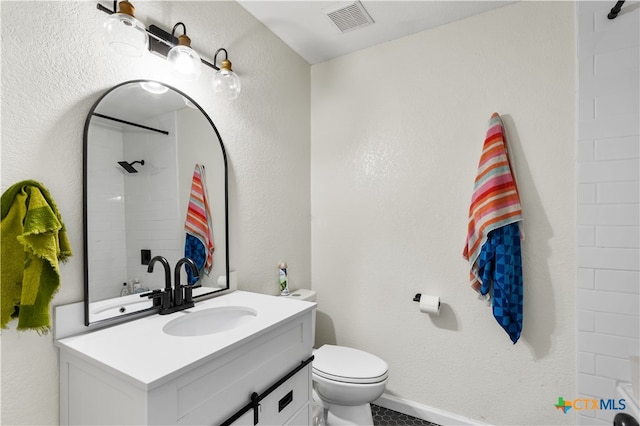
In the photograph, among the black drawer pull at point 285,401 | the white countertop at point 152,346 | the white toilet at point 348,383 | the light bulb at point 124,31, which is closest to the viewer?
the white countertop at point 152,346

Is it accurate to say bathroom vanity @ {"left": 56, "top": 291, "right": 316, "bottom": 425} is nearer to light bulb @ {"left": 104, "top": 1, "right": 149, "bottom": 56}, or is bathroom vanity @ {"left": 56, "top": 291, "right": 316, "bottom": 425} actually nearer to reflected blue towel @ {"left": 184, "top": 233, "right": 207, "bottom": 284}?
reflected blue towel @ {"left": 184, "top": 233, "right": 207, "bottom": 284}

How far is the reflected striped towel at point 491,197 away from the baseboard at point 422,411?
0.79m

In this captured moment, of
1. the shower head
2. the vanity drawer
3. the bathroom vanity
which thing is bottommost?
the vanity drawer

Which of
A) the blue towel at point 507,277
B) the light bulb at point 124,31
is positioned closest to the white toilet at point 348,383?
the blue towel at point 507,277

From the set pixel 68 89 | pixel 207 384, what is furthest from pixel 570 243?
pixel 68 89

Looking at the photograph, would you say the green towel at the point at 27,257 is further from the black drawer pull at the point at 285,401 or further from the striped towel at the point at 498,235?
the striped towel at the point at 498,235

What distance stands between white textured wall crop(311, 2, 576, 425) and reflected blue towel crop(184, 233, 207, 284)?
0.98 metres

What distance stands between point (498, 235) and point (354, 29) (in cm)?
146

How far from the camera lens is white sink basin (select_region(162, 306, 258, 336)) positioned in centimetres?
126

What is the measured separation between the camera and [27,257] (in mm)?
888

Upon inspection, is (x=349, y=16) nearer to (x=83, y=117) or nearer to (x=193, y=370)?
(x=83, y=117)

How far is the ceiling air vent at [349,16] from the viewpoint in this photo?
1749mm

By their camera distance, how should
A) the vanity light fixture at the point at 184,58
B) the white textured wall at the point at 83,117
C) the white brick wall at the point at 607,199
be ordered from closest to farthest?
the white textured wall at the point at 83,117
the vanity light fixture at the point at 184,58
the white brick wall at the point at 607,199

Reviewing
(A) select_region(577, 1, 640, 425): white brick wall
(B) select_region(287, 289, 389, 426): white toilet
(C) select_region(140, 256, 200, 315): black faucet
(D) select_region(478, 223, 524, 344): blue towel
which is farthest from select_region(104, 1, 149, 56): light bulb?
(A) select_region(577, 1, 640, 425): white brick wall
